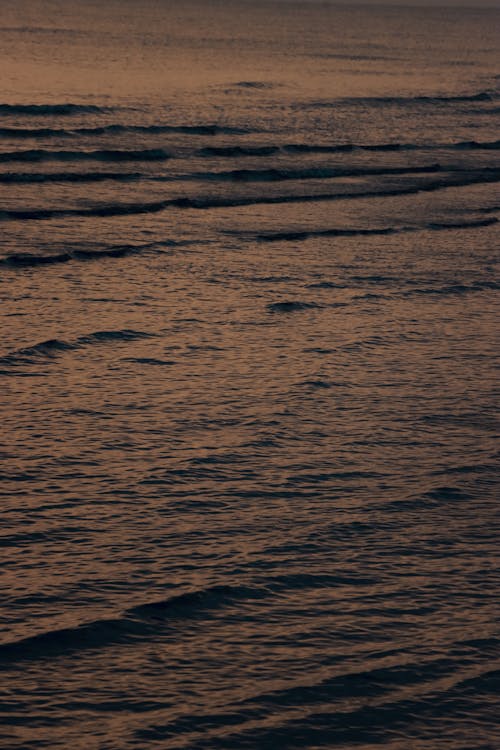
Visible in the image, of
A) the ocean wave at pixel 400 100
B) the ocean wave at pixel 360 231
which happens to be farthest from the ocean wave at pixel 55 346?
the ocean wave at pixel 400 100

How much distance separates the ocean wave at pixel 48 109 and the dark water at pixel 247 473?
12.6m

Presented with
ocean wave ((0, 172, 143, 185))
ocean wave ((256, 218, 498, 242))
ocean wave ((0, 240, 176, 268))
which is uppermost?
ocean wave ((0, 172, 143, 185))

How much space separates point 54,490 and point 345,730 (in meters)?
2.50

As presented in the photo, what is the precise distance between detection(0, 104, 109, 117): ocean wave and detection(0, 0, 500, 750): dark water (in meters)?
12.6

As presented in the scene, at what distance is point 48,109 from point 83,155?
908cm

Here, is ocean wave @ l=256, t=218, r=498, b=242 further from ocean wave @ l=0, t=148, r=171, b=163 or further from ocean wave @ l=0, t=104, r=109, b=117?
ocean wave @ l=0, t=104, r=109, b=117

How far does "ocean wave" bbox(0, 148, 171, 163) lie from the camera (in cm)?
2117

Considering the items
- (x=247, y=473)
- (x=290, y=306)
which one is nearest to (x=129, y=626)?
Answer: (x=247, y=473)

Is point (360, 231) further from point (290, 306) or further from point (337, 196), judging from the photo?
point (290, 306)

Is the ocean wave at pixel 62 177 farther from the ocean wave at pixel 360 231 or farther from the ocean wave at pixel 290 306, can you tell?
the ocean wave at pixel 290 306

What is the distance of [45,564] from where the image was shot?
537 centimetres

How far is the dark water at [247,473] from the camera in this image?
4445mm

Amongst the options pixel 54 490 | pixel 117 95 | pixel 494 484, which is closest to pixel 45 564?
pixel 54 490

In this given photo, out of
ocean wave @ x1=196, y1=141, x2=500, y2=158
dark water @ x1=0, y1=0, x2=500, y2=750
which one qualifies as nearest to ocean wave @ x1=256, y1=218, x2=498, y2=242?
dark water @ x1=0, y1=0, x2=500, y2=750
